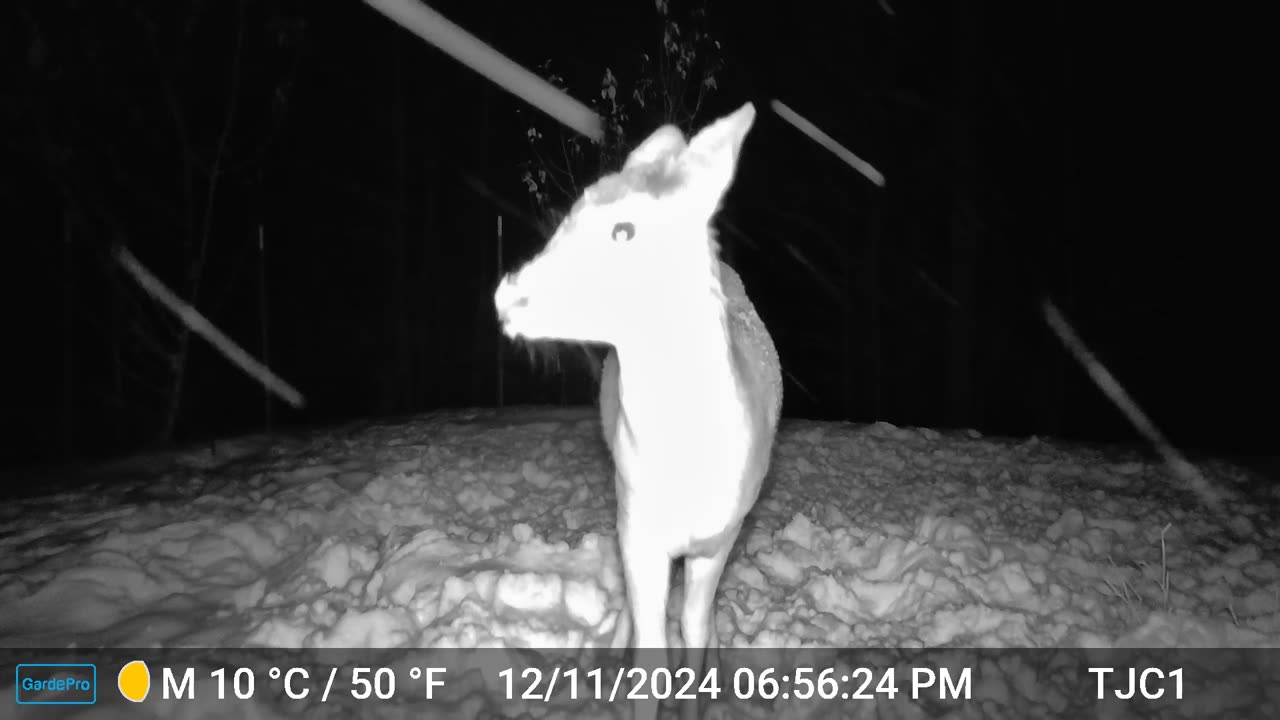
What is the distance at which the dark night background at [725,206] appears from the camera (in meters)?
5.60

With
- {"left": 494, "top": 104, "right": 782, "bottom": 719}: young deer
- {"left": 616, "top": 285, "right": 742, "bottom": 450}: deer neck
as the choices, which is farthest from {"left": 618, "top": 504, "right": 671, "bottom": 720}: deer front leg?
{"left": 616, "top": 285, "right": 742, "bottom": 450}: deer neck

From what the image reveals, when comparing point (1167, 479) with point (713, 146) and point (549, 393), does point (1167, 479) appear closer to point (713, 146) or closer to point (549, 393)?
point (713, 146)

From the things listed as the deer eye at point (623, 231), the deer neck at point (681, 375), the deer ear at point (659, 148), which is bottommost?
the deer neck at point (681, 375)

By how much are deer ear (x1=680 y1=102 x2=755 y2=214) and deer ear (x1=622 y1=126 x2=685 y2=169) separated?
87 mm

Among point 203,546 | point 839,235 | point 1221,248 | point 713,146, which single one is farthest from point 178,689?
point 1221,248

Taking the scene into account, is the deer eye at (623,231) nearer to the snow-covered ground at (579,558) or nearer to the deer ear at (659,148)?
the deer ear at (659,148)

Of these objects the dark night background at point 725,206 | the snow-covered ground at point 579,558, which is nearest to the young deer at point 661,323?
the snow-covered ground at point 579,558

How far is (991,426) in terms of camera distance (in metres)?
6.71

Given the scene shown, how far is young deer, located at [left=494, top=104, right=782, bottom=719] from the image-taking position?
1895mm

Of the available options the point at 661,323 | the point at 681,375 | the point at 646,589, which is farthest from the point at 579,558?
the point at 661,323

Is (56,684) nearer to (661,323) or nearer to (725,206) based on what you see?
(661,323)

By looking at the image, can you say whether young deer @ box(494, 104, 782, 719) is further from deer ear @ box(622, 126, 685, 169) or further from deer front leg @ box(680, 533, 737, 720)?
deer front leg @ box(680, 533, 737, 720)

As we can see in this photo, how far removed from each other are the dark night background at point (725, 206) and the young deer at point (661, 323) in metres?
5.32

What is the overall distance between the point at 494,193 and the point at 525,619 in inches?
244
